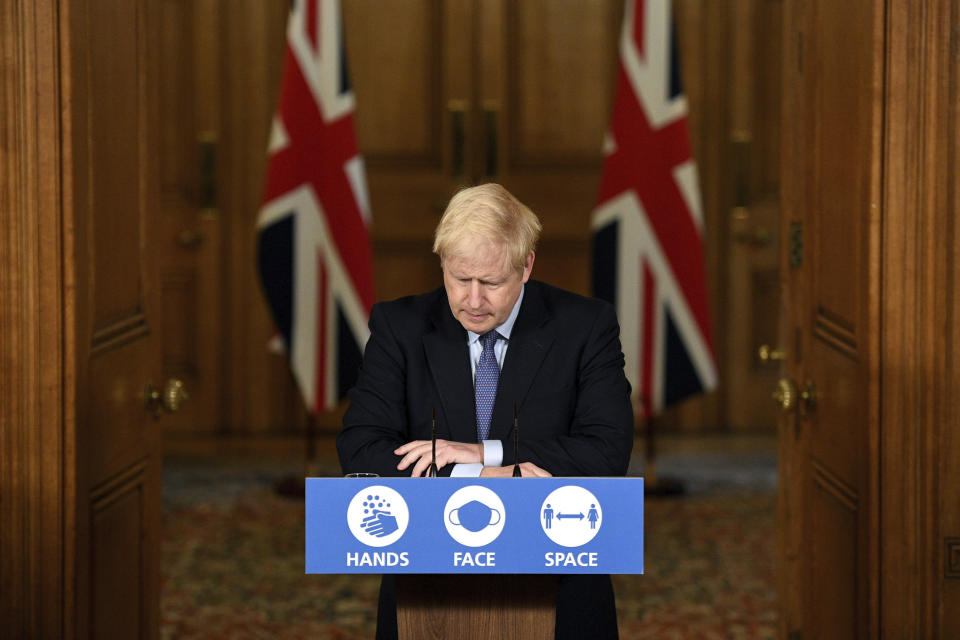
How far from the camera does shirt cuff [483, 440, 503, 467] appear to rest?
2.27 m

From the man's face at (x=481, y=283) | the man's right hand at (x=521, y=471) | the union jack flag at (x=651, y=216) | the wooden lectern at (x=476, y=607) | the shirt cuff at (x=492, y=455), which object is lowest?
the wooden lectern at (x=476, y=607)

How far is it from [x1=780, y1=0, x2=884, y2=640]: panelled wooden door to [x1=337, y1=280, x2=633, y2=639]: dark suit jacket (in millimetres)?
586

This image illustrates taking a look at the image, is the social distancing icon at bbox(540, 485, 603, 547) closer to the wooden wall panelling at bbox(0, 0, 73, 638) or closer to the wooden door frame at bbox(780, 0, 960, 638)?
the wooden door frame at bbox(780, 0, 960, 638)

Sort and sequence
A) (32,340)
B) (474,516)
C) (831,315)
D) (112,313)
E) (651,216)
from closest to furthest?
(474,516) → (32,340) → (112,313) → (831,315) → (651,216)

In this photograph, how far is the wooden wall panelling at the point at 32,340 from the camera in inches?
98.4

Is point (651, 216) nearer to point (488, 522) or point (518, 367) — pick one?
point (518, 367)

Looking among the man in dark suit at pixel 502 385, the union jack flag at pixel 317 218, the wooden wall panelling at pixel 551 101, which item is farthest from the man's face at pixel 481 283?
the wooden wall panelling at pixel 551 101

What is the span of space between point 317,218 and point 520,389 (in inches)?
131

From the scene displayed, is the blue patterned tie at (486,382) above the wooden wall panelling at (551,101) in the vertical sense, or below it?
below

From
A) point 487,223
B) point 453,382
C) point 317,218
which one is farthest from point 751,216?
point 487,223

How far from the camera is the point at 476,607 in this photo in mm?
2229

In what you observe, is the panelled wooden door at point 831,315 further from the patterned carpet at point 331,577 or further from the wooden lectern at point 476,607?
the patterned carpet at point 331,577

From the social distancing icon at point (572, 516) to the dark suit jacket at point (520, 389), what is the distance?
1.35 ft

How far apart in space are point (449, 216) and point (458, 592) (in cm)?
63
